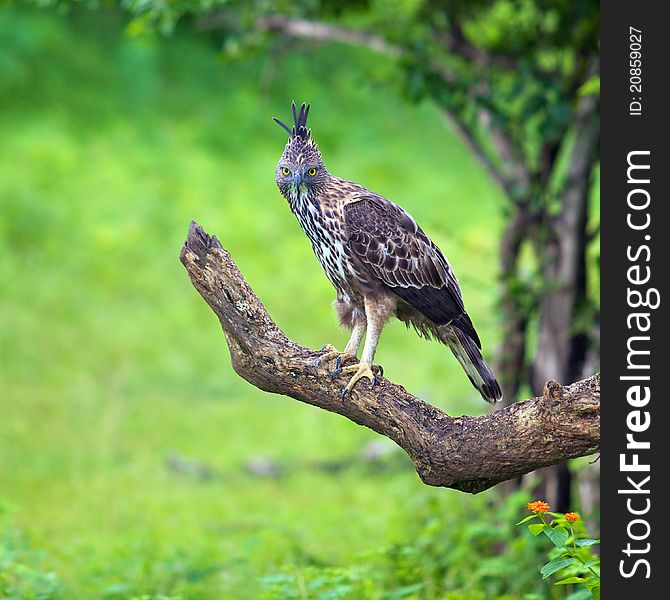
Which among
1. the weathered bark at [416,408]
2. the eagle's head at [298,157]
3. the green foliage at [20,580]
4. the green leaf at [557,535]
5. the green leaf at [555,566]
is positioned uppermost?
the eagle's head at [298,157]

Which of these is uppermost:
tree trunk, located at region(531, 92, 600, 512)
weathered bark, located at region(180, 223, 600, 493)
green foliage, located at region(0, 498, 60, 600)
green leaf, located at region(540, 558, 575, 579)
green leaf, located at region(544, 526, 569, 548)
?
tree trunk, located at region(531, 92, 600, 512)

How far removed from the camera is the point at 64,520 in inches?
283

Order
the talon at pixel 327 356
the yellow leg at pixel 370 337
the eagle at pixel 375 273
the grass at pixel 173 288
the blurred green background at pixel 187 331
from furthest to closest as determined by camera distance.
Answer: the grass at pixel 173 288
the blurred green background at pixel 187 331
the talon at pixel 327 356
the yellow leg at pixel 370 337
the eagle at pixel 375 273

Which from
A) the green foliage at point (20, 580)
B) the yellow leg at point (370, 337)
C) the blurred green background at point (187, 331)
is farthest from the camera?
the blurred green background at point (187, 331)

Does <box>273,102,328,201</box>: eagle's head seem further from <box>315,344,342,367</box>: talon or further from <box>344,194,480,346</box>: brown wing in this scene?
<box>315,344,342,367</box>: talon

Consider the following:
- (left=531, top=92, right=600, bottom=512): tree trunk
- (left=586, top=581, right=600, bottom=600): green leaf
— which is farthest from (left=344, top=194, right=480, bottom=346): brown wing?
(left=531, top=92, right=600, bottom=512): tree trunk

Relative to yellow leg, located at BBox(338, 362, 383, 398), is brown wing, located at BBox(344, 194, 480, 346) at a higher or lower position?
higher

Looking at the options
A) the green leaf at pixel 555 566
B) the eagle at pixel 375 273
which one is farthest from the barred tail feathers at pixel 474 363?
the green leaf at pixel 555 566

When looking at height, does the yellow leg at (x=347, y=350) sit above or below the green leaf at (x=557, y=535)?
above

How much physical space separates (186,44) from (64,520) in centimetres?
744

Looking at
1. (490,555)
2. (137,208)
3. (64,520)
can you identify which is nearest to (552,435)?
(490,555)

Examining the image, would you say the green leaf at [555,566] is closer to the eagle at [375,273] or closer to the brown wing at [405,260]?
the eagle at [375,273]

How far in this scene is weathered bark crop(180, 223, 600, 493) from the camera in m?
3.08

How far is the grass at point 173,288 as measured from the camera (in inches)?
288
